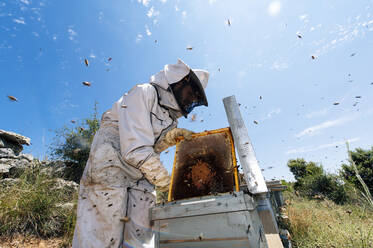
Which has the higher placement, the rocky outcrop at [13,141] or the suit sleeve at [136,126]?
the rocky outcrop at [13,141]

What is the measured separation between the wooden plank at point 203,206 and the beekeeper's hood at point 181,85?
1.63m

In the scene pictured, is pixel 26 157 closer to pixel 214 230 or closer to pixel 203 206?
pixel 203 206

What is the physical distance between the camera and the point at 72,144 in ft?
31.4

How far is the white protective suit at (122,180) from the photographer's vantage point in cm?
199

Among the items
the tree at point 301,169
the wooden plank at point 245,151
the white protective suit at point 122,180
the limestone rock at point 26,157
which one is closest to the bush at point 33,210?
the limestone rock at point 26,157

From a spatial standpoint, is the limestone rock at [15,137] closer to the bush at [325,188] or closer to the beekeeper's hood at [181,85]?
the beekeeper's hood at [181,85]

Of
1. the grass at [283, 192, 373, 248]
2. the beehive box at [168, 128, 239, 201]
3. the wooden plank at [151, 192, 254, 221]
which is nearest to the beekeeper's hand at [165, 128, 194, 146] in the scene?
the beehive box at [168, 128, 239, 201]

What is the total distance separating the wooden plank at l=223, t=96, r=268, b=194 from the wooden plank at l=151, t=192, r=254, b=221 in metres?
0.50

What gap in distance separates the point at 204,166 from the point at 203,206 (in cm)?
86

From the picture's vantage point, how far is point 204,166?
262 centimetres

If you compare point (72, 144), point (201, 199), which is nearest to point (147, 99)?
point (201, 199)

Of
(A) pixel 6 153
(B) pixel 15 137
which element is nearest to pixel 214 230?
(A) pixel 6 153

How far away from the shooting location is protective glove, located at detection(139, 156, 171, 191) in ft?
6.98

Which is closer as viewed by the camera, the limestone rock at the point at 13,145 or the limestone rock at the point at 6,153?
the limestone rock at the point at 6,153
